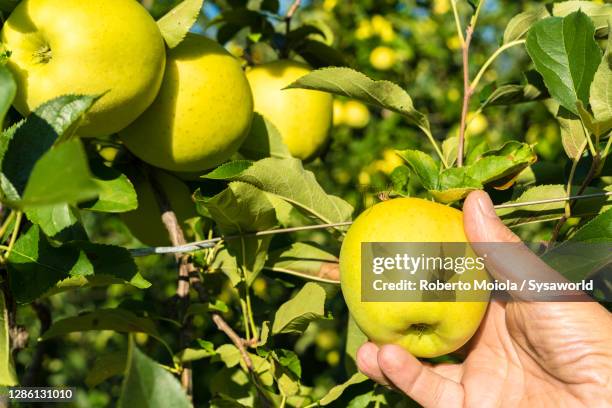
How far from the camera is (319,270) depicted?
1.12 metres

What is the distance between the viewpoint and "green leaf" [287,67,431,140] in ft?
3.01

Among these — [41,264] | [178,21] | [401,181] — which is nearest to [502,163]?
[401,181]

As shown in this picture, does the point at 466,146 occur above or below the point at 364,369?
above

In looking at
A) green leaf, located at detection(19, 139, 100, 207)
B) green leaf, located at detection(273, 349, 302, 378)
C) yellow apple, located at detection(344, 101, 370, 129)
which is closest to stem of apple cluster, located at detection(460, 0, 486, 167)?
green leaf, located at detection(273, 349, 302, 378)

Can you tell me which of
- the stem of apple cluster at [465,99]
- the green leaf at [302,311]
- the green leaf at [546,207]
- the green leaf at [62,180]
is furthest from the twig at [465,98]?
the green leaf at [62,180]

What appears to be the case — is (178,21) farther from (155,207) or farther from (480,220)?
(480,220)

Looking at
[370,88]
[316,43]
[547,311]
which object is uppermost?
[370,88]

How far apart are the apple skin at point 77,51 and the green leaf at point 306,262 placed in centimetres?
40

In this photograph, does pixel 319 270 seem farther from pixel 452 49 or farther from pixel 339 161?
pixel 452 49

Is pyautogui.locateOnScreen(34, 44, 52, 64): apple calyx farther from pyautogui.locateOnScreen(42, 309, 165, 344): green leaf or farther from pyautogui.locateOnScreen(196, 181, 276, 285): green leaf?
pyautogui.locateOnScreen(42, 309, 165, 344): green leaf

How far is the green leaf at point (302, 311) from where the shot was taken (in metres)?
0.93

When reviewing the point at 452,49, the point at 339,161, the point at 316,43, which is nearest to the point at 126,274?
the point at 316,43

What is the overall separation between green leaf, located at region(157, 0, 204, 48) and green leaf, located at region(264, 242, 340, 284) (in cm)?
39

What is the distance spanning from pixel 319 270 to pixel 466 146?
1.08 ft
